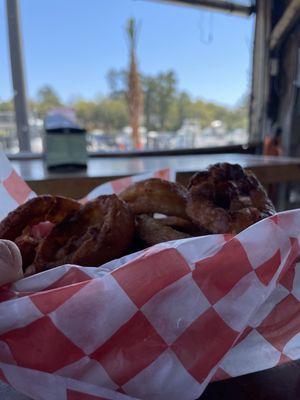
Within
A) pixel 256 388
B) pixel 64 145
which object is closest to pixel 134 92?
pixel 64 145

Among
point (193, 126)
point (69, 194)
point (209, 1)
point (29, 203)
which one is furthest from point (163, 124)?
point (29, 203)

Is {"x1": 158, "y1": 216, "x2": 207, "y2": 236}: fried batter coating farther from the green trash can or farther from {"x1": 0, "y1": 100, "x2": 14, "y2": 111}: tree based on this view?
{"x1": 0, "y1": 100, "x2": 14, "y2": 111}: tree

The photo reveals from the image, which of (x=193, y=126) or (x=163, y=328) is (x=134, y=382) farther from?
(x=193, y=126)

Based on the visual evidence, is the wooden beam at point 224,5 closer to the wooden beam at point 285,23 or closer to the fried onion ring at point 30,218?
the wooden beam at point 285,23

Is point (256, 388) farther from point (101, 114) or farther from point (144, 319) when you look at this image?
point (101, 114)

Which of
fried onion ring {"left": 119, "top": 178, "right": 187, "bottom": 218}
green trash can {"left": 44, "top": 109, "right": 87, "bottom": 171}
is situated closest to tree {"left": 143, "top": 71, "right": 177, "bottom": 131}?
green trash can {"left": 44, "top": 109, "right": 87, "bottom": 171}

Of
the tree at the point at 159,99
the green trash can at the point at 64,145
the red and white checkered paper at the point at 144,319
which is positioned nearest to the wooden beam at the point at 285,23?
the tree at the point at 159,99
